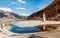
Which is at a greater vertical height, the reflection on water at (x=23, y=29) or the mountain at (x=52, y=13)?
the mountain at (x=52, y=13)

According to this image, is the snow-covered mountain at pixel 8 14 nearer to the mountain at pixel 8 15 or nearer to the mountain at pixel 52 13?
the mountain at pixel 8 15

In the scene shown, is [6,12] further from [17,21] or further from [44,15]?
Result: [44,15]

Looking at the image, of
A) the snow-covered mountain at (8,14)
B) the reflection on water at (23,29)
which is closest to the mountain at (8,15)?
the snow-covered mountain at (8,14)

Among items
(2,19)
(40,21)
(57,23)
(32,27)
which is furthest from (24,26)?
(57,23)

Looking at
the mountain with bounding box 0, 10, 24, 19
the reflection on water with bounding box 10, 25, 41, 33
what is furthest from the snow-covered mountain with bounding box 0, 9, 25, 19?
the reflection on water with bounding box 10, 25, 41, 33

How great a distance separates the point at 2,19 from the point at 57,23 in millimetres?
1938

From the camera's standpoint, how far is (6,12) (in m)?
4.59

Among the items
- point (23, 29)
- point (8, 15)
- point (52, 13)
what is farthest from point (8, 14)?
point (52, 13)

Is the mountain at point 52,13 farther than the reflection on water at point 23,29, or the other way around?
the mountain at point 52,13

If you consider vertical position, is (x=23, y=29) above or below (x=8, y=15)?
below

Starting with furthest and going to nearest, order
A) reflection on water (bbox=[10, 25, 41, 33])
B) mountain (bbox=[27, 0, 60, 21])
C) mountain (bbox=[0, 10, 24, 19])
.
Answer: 1. mountain (bbox=[0, 10, 24, 19])
2. mountain (bbox=[27, 0, 60, 21])
3. reflection on water (bbox=[10, 25, 41, 33])

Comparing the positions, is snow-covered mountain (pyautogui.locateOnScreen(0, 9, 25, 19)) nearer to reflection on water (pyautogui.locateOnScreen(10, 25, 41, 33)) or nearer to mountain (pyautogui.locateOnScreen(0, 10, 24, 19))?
mountain (pyautogui.locateOnScreen(0, 10, 24, 19))

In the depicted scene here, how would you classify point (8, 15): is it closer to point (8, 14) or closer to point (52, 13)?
point (8, 14)

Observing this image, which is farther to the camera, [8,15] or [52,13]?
[8,15]
